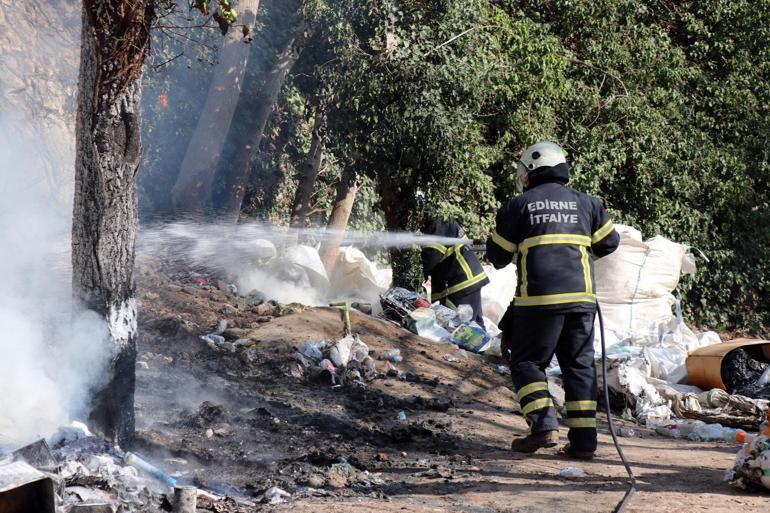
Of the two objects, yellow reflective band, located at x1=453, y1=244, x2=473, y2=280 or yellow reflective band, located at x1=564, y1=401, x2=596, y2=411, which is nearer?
yellow reflective band, located at x1=564, y1=401, x2=596, y2=411

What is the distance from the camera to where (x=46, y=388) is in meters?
4.04

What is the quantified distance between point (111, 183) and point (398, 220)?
6406mm

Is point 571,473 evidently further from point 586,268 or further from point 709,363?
point 709,363

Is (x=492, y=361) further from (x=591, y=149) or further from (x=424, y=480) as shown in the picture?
(x=591, y=149)

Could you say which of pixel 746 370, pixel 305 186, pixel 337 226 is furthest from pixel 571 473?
pixel 305 186

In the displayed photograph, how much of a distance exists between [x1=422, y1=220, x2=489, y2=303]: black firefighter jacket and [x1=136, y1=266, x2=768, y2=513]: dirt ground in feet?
3.46

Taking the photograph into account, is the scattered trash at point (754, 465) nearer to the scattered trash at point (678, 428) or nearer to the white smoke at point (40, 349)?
the scattered trash at point (678, 428)

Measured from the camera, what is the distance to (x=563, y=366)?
16.8ft

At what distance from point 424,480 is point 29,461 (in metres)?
Answer: 1.96

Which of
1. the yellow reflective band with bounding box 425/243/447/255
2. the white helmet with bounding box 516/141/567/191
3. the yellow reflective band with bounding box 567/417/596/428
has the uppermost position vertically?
the white helmet with bounding box 516/141/567/191

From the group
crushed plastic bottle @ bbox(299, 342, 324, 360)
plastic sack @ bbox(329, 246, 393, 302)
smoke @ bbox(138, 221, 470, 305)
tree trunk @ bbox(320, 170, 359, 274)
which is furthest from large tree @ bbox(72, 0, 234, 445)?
tree trunk @ bbox(320, 170, 359, 274)

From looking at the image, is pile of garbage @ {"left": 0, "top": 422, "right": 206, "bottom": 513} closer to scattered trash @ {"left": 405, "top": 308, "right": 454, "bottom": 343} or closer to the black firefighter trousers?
the black firefighter trousers

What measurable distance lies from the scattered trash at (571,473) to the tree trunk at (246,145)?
28.1 ft

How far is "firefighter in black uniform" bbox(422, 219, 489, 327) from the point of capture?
341 inches
